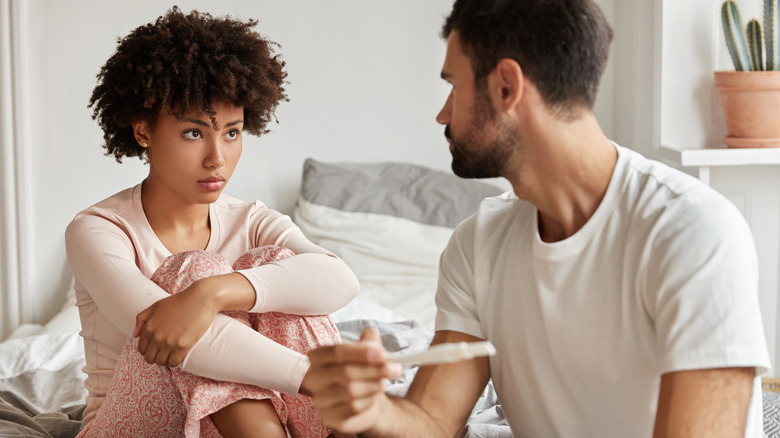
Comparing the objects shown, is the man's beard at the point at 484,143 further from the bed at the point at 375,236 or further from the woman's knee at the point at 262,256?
the bed at the point at 375,236

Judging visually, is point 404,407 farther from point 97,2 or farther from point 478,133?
point 97,2

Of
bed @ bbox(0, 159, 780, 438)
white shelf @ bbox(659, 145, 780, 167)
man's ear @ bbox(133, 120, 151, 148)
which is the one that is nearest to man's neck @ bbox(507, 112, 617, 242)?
man's ear @ bbox(133, 120, 151, 148)

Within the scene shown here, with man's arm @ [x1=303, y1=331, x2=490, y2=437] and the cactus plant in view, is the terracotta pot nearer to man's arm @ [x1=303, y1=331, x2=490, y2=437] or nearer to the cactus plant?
the cactus plant

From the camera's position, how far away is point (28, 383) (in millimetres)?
1808

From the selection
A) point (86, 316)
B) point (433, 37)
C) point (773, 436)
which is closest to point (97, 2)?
point (433, 37)

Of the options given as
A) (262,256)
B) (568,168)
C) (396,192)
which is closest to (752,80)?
(396,192)

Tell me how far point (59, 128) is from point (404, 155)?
1.17 meters

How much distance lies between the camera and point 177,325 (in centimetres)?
112

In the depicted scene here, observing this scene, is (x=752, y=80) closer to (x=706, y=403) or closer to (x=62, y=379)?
(x=706, y=403)

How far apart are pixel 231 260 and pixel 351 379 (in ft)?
2.23

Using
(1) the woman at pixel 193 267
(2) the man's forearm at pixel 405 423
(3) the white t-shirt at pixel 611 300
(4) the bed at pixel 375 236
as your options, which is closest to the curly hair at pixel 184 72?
(1) the woman at pixel 193 267

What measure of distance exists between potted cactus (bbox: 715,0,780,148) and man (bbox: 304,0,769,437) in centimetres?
134

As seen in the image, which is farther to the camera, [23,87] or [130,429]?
[23,87]

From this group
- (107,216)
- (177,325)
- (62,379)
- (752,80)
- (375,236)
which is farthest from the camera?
(375,236)
